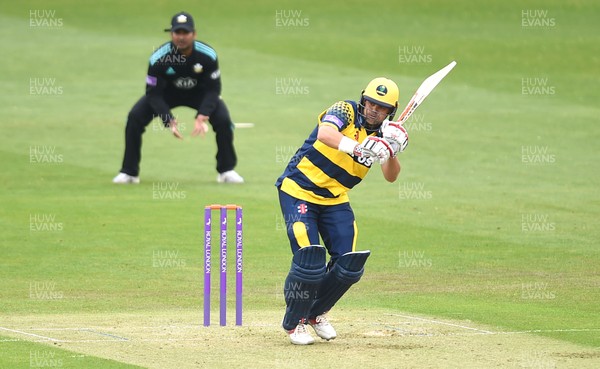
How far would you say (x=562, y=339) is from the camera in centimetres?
1173

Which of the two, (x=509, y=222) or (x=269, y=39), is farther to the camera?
(x=269, y=39)

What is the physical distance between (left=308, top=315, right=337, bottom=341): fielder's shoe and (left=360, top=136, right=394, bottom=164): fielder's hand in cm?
166

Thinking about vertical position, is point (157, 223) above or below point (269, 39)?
below

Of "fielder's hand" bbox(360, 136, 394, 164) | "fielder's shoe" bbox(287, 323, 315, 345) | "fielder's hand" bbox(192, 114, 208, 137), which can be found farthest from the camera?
"fielder's hand" bbox(192, 114, 208, 137)

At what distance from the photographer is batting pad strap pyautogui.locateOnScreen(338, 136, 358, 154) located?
1112 cm

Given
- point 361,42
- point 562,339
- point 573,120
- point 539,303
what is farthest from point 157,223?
point 361,42

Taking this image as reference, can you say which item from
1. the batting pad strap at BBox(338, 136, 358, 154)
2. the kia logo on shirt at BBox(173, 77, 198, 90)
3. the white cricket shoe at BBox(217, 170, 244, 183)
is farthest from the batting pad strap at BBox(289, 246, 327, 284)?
the white cricket shoe at BBox(217, 170, 244, 183)

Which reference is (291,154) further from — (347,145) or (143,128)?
(347,145)

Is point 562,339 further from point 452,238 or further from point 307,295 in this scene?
point 452,238

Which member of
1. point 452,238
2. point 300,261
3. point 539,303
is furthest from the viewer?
point 452,238

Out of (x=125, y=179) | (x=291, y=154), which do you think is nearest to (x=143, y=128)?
(x=125, y=179)

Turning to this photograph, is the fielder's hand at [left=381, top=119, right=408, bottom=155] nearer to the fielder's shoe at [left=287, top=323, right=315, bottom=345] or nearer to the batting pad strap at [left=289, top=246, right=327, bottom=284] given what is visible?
the batting pad strap at [left=289, top=246, right=327, bottom=284]

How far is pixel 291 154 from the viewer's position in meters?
25.1

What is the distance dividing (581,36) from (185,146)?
16.5 m
